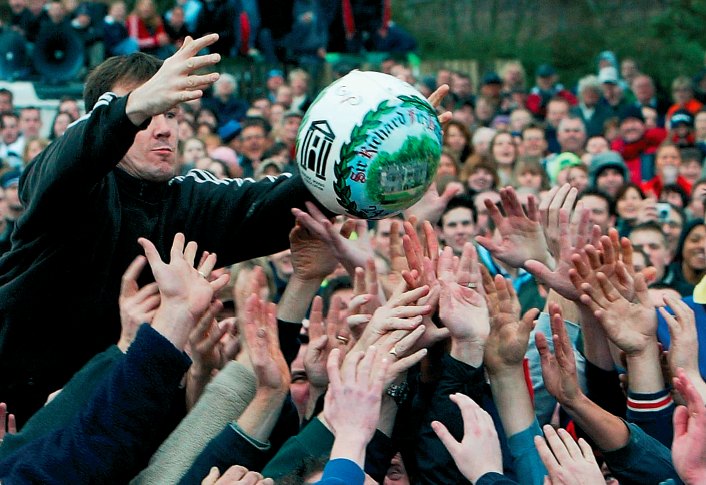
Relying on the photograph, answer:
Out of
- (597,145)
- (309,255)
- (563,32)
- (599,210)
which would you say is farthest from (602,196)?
(563,32)

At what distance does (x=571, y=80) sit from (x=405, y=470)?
1449cm

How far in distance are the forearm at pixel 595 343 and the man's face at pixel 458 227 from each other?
311 cm

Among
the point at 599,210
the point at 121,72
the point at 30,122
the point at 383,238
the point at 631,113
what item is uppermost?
the point at 121,72

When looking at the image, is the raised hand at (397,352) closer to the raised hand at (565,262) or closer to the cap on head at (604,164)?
the raised hand at (565,262)

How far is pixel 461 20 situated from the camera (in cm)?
1870

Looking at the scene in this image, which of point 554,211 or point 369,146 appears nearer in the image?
point 369,146

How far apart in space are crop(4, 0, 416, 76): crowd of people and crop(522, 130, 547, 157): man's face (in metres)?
5.18

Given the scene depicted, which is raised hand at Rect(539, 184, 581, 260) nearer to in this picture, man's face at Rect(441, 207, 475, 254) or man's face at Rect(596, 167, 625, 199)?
man's face at Rect(441, 207, 475, 254)

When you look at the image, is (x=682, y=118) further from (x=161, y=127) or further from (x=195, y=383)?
(x=195, y=383)

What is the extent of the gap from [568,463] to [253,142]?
791 cm

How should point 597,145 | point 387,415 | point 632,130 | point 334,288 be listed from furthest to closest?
point 632,130 < point 597,145 < point 334,288 < point 387,415

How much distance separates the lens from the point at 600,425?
10.5ft

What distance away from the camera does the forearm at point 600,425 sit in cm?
319

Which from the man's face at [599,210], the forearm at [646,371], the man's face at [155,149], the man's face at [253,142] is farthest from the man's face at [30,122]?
the forearm at [646,371]
